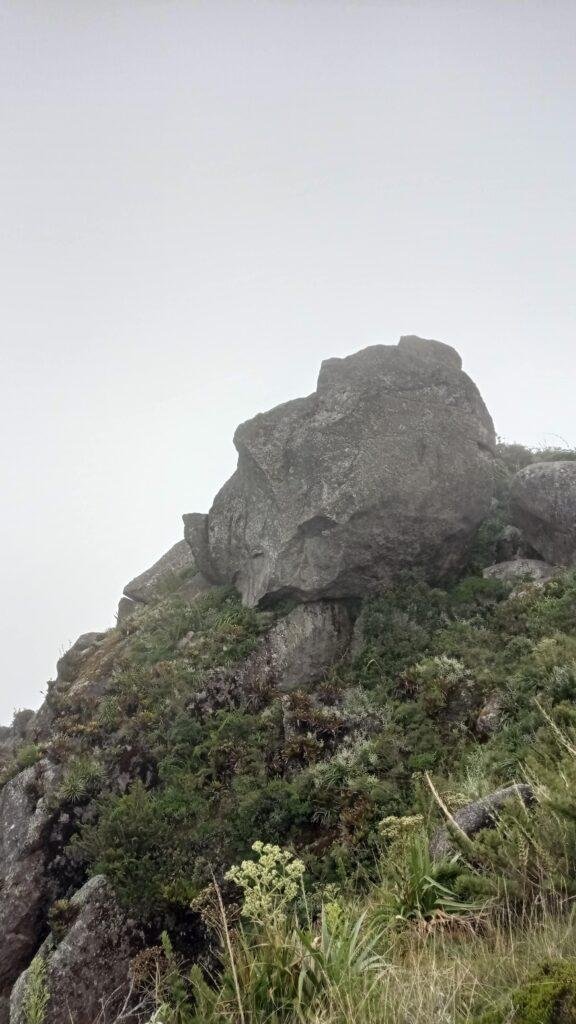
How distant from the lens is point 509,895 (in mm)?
4457

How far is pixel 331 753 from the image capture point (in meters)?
11.8

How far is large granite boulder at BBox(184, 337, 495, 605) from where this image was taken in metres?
16.2

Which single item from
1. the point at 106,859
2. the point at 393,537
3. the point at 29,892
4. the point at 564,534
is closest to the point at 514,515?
the point at 564,534

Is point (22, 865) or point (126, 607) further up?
point (126, 607)

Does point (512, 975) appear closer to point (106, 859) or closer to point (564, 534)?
point (106, 859)

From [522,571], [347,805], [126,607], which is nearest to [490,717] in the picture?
[347,805]

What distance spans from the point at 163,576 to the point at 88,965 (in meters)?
15.0

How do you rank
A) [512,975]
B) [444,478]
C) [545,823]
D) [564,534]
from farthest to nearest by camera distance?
[444,478] < [564,534] < [545,823] < [512,975]

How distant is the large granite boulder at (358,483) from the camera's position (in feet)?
53.3

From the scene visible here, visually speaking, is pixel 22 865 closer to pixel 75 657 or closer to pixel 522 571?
pixel 75 657

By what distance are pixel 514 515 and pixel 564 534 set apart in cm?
211

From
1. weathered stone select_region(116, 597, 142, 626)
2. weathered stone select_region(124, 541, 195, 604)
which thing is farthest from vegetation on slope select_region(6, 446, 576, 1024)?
weathered stone select_region(116, 597, 142, 626)

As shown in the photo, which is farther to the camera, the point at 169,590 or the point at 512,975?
the point at 169,590

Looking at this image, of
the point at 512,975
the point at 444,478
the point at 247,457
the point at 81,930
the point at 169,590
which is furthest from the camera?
the point at 169,590
